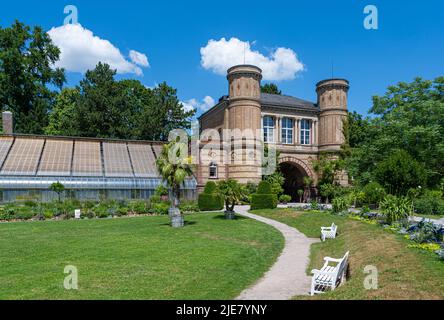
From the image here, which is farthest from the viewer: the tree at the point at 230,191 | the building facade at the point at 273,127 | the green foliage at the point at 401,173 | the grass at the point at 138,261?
the building facade at the point at 273,127

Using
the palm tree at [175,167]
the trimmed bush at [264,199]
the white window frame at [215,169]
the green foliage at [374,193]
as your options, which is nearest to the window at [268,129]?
the white window frame at [215,169]

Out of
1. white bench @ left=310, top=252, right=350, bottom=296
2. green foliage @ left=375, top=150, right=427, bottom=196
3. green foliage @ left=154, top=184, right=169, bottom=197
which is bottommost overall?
white bench @ left=310, top=252, right=350, bottom=296

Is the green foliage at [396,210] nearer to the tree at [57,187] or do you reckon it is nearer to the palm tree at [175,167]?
the palm tree at [175,167]

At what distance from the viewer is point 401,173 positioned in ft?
56.0

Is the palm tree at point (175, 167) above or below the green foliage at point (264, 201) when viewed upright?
above

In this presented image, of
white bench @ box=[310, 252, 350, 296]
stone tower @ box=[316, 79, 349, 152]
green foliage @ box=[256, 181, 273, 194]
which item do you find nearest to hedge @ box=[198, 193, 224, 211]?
A: green foliage @ box=[256, 181, 273, 194]

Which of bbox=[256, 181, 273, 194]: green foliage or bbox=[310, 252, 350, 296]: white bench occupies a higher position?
bbox=[256, 181, 273, 194]: green foliage

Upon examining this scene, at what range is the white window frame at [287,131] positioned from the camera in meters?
40.8

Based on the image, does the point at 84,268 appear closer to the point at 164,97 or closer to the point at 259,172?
the point at 259,172

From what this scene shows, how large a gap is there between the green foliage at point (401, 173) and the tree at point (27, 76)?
4400cm

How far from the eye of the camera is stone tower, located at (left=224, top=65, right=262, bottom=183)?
36031 millimetres

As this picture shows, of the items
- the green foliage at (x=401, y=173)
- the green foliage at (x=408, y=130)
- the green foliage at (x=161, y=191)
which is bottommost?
the green foliage at (x=161, y=191)

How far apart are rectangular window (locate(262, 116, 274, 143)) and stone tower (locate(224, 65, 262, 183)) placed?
2.59 metres

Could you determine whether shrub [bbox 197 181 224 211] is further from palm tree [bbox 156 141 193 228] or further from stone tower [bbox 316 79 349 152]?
stone tower [bbox 316 79 349 152]
